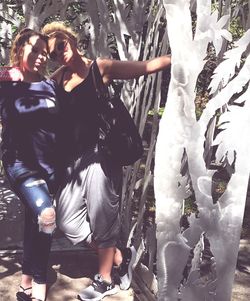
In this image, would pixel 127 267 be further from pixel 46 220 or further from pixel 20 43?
pixel 20 43

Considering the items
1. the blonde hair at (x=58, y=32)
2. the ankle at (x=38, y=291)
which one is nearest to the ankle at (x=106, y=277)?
the ankle at (x=38, y=291)

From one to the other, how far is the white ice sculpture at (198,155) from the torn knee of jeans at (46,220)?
1012 mm

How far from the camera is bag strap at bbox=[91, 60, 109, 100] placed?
12.7 ft

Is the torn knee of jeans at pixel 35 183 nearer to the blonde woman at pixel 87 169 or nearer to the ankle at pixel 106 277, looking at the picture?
the blonde woman at pixel 87 169

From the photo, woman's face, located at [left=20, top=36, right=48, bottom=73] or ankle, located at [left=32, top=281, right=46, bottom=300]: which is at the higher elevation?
woman's face, located at [left=20, top=36, right=48, bottom=73]

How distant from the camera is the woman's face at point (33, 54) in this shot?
3.81 m

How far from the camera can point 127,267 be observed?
4484 millimetres

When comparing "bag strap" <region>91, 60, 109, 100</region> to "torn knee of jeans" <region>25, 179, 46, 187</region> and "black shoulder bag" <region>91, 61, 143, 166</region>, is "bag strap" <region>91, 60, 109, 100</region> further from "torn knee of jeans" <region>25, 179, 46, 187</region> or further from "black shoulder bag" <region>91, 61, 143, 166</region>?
"torn knee of jeans" <region>25, 179, 46, 187</region>

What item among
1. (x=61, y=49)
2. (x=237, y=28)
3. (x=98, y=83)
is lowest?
(x=98, y=83)

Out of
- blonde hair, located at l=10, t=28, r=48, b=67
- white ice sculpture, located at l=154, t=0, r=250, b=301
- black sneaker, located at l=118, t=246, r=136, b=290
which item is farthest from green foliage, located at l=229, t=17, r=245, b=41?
white ice sculpture, located at l=154, t=0, r=250, b=301

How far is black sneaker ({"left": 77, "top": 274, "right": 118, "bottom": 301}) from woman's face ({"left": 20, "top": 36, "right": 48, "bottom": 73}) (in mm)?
1713

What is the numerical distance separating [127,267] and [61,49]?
1828 millimetres

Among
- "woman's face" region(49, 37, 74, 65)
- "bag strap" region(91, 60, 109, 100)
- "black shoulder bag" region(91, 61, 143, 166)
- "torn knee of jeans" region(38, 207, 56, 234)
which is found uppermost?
"woman's face" region(49, 37, 74, 65)

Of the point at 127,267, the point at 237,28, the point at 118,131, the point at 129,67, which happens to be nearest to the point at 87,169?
the point at 118,131
